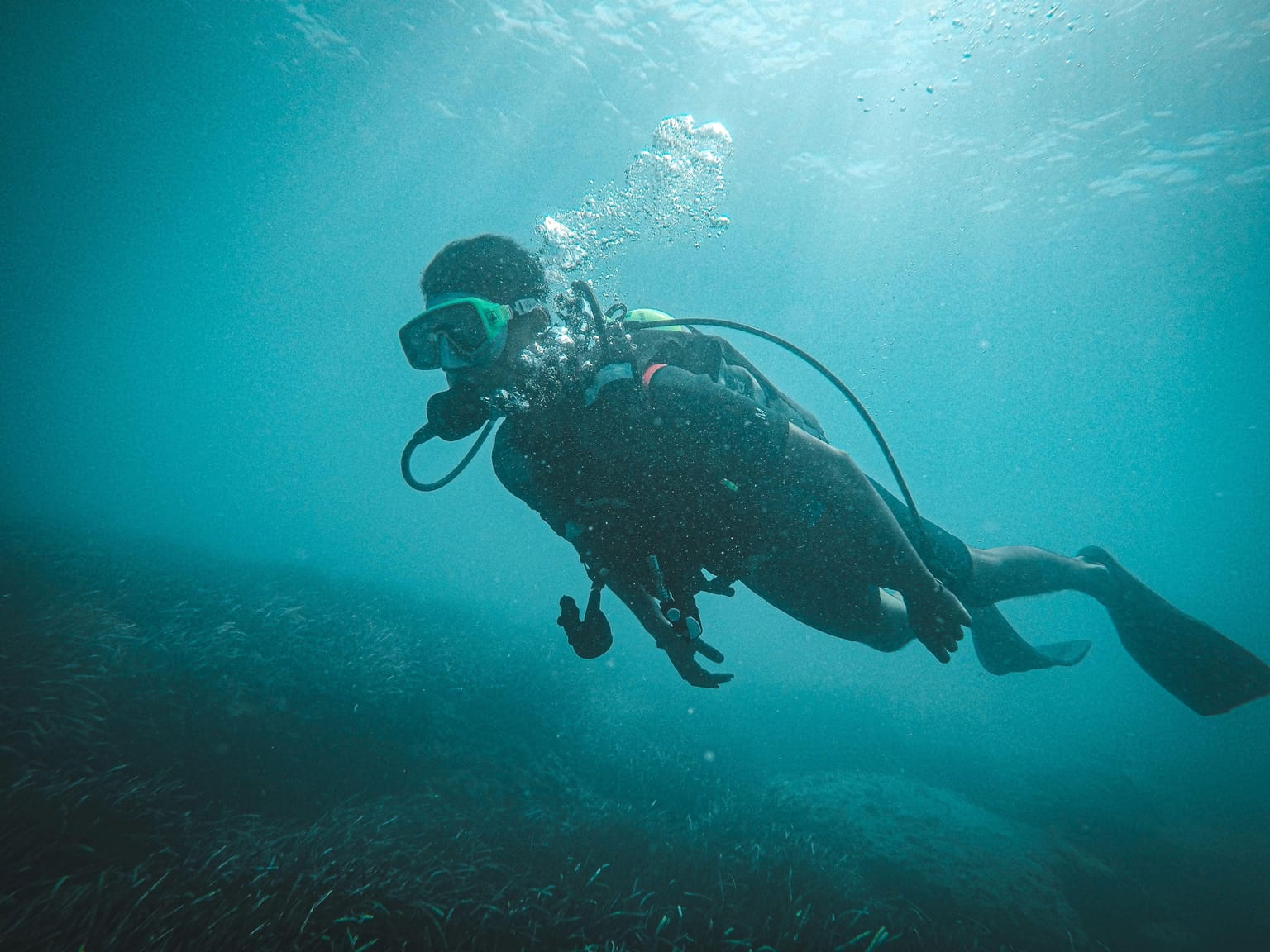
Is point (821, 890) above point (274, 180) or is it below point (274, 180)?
below

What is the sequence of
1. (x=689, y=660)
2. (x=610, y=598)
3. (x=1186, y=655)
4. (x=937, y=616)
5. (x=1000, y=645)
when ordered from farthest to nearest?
(x=610, y=598)
(x=1000, y=645)
(x=1186, y=655)
(x=689, y=660)
(x=937, y=616)

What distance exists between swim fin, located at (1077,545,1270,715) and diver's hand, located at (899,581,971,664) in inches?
90.6

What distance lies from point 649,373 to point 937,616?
1679 mm

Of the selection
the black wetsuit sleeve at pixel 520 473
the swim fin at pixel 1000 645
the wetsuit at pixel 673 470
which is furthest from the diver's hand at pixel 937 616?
the swim fin at pixel 1000 645

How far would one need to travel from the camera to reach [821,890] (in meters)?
5.20

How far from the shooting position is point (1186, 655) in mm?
3334

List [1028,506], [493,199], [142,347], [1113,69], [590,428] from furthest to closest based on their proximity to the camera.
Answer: [1028,506], [142,347], [493,199], [1113,69], [590,428]

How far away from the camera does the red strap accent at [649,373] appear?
6.90ft

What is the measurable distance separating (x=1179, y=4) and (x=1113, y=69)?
7.31ft

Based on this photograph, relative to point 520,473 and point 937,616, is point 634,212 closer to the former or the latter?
point 520,473

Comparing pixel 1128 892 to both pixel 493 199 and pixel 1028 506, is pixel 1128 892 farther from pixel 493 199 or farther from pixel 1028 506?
pixel 1028 506

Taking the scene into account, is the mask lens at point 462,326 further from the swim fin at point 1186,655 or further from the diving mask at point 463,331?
the swim fin at point 1186,655

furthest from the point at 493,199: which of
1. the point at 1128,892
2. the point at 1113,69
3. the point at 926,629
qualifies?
the point at 1128,892

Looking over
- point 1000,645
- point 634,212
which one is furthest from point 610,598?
point 1000,645
